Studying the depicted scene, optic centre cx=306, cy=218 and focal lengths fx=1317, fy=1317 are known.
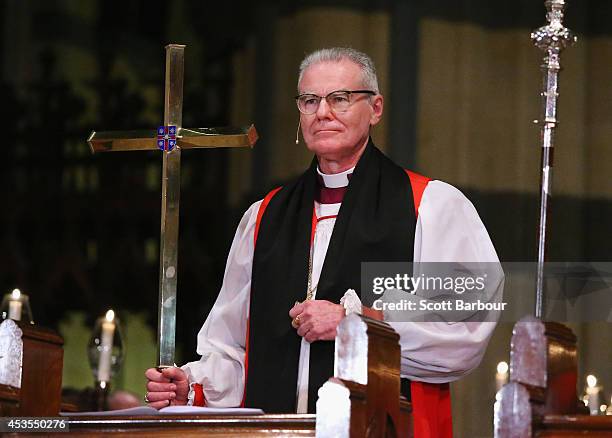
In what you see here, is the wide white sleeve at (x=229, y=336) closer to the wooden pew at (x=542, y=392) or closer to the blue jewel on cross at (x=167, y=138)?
the blue jewel on cross at (x=167, y=138)

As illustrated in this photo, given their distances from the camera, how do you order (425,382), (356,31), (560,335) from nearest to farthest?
(560,335) < (425,382) < (356,31)

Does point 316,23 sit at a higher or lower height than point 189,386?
higher

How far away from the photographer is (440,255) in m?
5.04

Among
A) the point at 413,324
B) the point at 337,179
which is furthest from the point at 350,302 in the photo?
the point at 337,179

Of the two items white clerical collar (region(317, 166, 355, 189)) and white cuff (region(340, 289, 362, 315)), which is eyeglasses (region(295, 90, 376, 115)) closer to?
white clerical collar (region(317, 166, 355, 189))

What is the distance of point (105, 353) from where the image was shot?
21.8 feet

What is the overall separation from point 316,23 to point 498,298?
15.0 feet

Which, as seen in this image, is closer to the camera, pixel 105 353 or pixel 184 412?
pixel 184 412

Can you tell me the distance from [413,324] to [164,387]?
3.04 ft

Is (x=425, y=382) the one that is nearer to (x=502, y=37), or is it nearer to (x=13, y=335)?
(x=13, y=335)

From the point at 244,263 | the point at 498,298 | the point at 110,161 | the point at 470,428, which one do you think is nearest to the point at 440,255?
the point at 498,298

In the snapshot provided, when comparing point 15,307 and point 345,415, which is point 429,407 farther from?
point 15,307

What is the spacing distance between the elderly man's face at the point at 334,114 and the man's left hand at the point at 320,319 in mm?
781

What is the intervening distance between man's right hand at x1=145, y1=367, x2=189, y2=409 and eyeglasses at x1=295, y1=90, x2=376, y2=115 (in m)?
1.17
